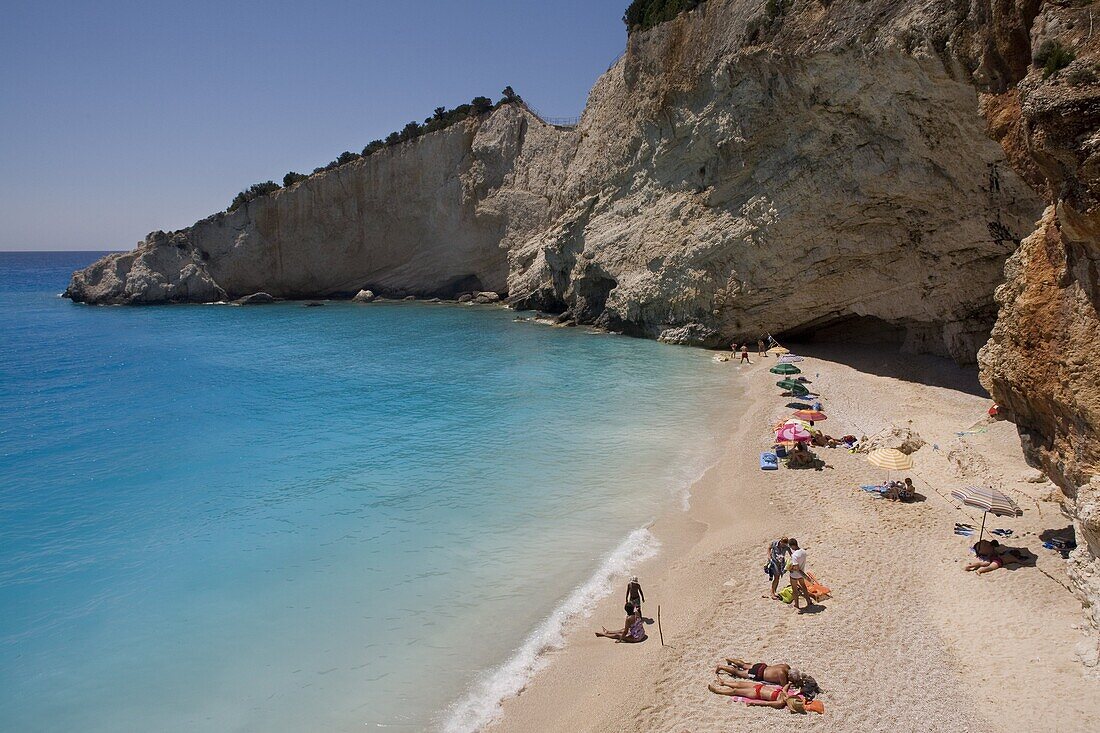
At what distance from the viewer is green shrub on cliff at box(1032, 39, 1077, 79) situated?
25.7 ft

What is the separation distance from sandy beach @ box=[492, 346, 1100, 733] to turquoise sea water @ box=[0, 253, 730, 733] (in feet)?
3.57

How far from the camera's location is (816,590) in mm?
10625

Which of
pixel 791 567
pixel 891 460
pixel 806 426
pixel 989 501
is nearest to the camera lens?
pixel 791 567

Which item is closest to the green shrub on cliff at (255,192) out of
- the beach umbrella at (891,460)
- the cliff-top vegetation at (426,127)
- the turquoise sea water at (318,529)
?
the cliff-top vegetation at (426,127)

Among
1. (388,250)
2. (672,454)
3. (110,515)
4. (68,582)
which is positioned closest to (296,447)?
(110,515)

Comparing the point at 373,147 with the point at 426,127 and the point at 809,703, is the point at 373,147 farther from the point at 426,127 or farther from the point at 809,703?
the point at 809,703

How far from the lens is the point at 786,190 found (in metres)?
28.4

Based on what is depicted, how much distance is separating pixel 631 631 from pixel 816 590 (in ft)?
10.1

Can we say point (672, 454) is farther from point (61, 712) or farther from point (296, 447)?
point (61, 712)

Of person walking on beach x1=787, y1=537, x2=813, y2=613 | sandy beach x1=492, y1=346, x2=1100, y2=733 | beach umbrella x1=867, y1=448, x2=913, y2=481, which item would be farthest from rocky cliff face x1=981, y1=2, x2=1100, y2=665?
beach umbrella x1=867, y1=448, x2=913, y2=481

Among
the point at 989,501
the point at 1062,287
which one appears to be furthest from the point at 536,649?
the point at 1062,287

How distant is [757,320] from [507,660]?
25.7m

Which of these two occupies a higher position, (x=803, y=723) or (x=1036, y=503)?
(x=1036, y=503)

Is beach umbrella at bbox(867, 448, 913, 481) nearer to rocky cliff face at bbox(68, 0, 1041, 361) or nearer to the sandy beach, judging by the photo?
the sandy beach
